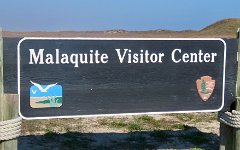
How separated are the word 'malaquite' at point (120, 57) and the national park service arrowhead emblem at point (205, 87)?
19 cm

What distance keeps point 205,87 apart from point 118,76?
935mm

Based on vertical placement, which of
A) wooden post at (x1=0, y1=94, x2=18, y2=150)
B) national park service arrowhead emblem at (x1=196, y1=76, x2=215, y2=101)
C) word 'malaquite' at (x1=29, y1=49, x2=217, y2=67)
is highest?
word 'malaquite' at (x1=29, y1=49, x2=217, y2=67)

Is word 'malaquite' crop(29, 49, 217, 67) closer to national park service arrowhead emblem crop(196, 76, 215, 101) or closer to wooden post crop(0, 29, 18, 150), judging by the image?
national park service arrowhead emblem crop(196, 76, 215, 101)

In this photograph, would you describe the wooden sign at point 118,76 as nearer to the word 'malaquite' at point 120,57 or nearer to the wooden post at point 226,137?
the word 'malaquite' at point 120,57

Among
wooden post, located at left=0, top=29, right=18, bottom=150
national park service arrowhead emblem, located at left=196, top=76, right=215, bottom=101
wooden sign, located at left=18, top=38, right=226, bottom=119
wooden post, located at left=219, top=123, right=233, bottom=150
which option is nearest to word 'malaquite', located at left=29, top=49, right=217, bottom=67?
wooden sign, located at left=18, top=38, right=226, bottom=119

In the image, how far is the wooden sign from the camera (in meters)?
4.30

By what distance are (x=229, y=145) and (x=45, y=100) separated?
203 cm

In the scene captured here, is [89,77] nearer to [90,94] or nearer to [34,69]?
[90,94]

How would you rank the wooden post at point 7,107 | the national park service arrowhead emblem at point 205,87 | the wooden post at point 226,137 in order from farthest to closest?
the wooden post at point 226,137 < the national park service arrowhead emblem at point 205,87 < the wooden post at point 7,107

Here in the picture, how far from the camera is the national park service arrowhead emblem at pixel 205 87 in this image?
4879 mm

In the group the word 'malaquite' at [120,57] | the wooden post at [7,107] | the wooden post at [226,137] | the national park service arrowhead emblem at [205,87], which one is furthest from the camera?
the wooden post at [226,137]

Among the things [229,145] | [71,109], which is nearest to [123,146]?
[229,145]

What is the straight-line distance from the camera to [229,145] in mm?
5078

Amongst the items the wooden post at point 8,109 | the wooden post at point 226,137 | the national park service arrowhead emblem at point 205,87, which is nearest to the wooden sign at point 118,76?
the national park service arrowhead emblem at point 205,87
